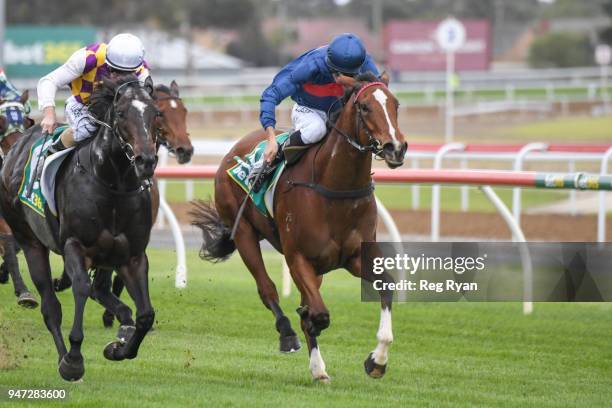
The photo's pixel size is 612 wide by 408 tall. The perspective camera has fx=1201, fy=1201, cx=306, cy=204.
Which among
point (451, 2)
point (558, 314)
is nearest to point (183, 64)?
point (451, 2)

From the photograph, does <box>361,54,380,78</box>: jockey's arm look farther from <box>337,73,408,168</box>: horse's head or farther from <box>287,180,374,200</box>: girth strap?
<box>287,180,374,200</box>: girth strap

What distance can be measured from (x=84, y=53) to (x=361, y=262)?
2019mm

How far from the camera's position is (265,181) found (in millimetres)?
7188

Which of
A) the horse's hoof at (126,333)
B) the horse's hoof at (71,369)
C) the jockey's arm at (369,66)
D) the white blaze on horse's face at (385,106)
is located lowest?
the horse's hoof at (71,369)

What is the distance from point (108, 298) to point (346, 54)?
6.62ft

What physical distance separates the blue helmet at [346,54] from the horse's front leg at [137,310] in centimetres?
151

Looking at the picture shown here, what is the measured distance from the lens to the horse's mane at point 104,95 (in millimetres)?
6367

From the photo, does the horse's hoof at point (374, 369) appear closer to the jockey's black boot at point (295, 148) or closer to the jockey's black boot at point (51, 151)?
the jockey's black boot at point (295, 148)

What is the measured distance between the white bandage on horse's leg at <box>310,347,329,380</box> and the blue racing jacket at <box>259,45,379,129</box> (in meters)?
1.39

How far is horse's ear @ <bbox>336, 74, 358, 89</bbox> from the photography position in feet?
21.0

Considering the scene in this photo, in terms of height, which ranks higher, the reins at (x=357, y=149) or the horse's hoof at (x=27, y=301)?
the reins at (x=357, y=149)

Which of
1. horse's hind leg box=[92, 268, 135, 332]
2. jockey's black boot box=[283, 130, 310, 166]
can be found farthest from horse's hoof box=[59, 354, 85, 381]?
jockey's black boot box=[283, 130, 310, 166]

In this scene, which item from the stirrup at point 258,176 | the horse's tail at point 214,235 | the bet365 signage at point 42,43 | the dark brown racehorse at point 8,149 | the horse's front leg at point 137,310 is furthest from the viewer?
the bet365 signage at point 42,43

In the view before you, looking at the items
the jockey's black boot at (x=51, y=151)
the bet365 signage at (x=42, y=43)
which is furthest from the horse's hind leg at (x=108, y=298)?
the bet365 signage at (x=42, y=43)
